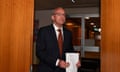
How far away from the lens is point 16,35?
218 cm

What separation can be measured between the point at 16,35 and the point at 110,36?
3.18 ft

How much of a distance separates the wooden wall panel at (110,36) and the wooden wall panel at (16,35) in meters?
0.75

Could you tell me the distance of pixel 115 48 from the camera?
6.24ft

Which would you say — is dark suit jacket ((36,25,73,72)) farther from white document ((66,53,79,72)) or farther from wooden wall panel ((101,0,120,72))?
wooden wall panel ((101,0,120,72))

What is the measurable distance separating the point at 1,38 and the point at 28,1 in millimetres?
491

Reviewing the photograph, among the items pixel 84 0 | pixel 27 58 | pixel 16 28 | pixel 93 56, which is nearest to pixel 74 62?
pixel 27 58

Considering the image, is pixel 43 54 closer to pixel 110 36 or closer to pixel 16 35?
pixel 16 35

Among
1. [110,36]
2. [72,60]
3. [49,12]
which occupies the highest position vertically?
[49,12]

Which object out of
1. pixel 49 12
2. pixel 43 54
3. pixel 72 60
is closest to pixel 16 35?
pixel 43 54

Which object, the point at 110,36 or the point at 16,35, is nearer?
the point at 110,36

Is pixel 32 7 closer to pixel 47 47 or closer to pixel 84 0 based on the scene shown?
pixel 47 47

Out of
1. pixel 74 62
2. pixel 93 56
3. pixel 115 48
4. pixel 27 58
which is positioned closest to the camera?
pixel 115 48

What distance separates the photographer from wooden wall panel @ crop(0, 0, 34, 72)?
2162mm

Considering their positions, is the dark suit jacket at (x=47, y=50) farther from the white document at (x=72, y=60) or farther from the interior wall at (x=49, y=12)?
the interior wall at (x=49, y=12)
